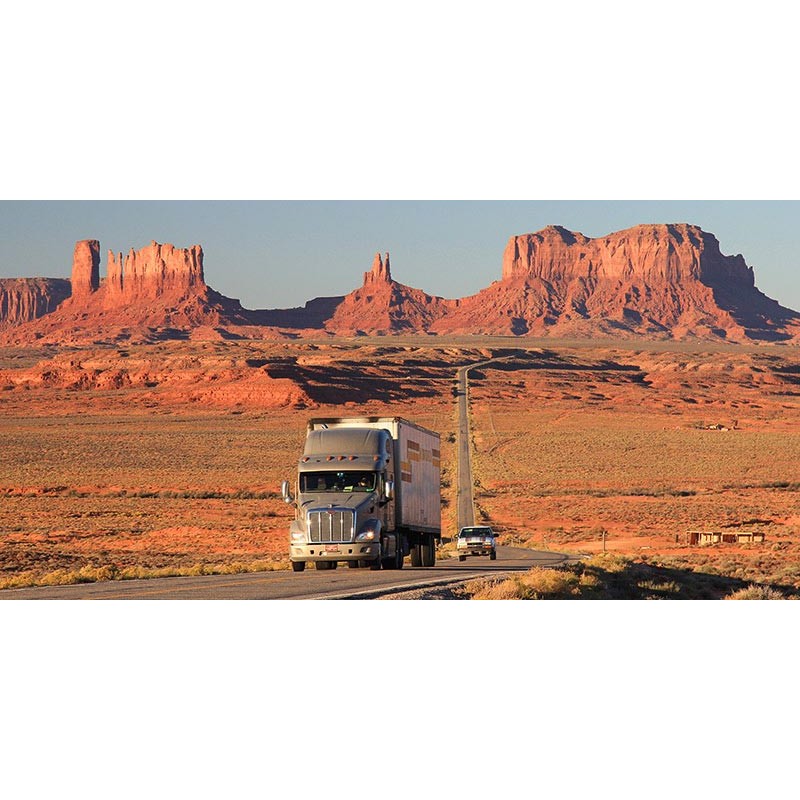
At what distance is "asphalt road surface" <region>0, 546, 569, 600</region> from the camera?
→ 21.2 meters

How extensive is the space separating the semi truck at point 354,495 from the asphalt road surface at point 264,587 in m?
0.57

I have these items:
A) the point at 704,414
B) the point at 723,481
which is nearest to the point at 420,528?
the point at 723,481

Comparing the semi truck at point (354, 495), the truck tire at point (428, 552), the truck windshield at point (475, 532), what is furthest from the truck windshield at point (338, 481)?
the truck windshield at point (475, 532)

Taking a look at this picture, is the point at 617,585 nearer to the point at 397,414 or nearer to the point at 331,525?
the point at 331,525

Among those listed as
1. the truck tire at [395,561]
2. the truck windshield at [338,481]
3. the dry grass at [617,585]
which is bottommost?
the dry grass at [617,585]

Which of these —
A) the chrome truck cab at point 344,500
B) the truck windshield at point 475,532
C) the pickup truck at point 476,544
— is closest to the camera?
the chrome truck cab at point 344,500

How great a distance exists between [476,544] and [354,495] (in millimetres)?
14540

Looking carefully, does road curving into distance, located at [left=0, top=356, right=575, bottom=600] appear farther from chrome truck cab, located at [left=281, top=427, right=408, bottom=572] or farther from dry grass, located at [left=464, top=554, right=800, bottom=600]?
dry grass, located at [left=464, top=554, right=800, bottom=600]

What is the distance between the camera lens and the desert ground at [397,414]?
48.2 metres

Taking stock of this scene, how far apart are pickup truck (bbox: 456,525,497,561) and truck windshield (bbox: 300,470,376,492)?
44.6ft

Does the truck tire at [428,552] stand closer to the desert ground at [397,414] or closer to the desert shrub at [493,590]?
the desert ground at [397,414]

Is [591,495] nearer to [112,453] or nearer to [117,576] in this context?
[112,453]

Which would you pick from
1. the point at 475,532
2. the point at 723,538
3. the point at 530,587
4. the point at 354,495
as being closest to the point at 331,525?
the point at 354,495

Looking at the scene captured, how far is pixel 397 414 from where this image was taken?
11044 centimetres
